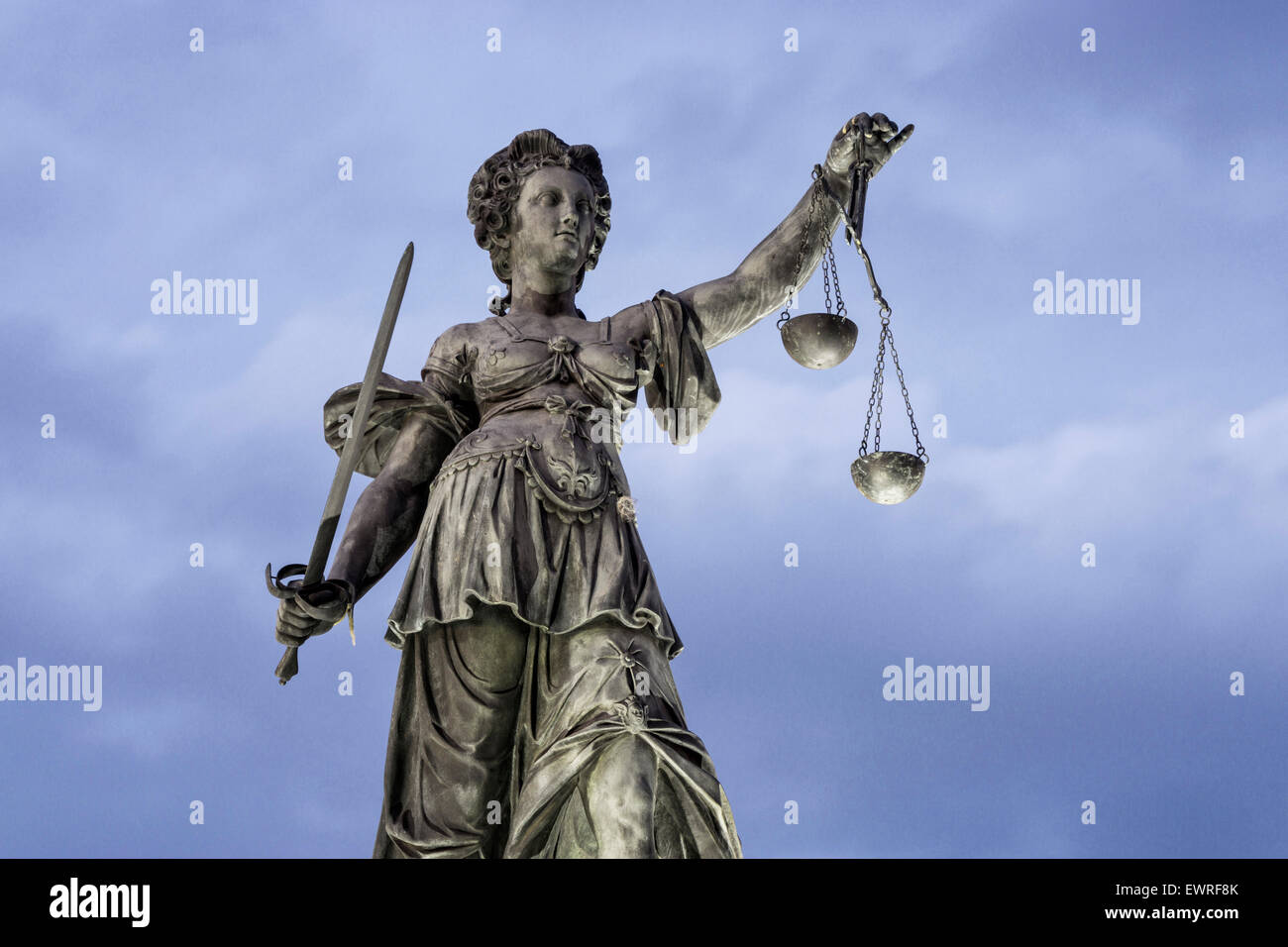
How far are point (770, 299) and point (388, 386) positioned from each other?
8.27ft

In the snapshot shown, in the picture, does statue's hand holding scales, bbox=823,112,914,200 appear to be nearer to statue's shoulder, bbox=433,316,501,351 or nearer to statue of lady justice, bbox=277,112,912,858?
statue of lady justice, bbox=277,112,912,858

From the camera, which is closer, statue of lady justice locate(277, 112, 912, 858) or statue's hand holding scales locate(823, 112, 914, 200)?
statue of lady justice locate(277, 112, 912, 858)

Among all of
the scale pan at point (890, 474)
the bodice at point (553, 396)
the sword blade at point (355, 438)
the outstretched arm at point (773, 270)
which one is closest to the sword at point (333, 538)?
the sword blade at point (355, 438)

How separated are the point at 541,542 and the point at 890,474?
2.17 m

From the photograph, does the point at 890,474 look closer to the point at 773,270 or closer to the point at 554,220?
the point at 773,270

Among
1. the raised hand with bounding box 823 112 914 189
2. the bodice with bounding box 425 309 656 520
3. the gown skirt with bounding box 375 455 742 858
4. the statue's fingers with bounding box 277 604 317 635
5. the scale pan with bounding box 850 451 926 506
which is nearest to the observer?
the gown skirt with bounding box 375 455 742 858

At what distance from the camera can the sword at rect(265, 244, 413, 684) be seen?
46.2ft

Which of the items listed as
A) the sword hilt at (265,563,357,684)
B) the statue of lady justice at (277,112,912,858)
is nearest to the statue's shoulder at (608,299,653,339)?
the statue of lady justice at (277,112,912,858)

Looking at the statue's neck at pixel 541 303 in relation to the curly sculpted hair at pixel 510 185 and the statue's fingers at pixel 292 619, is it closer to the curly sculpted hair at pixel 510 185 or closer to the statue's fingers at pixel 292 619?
the curly sculpted hair at pixel 510 185

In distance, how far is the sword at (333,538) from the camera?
14.1m

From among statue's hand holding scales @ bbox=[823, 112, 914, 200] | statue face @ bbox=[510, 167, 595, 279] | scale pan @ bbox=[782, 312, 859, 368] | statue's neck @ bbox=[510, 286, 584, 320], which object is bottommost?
scale pan @ bbox=[782, 312, 859, 368]

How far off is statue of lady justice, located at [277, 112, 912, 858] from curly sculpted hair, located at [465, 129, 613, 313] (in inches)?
0.6
